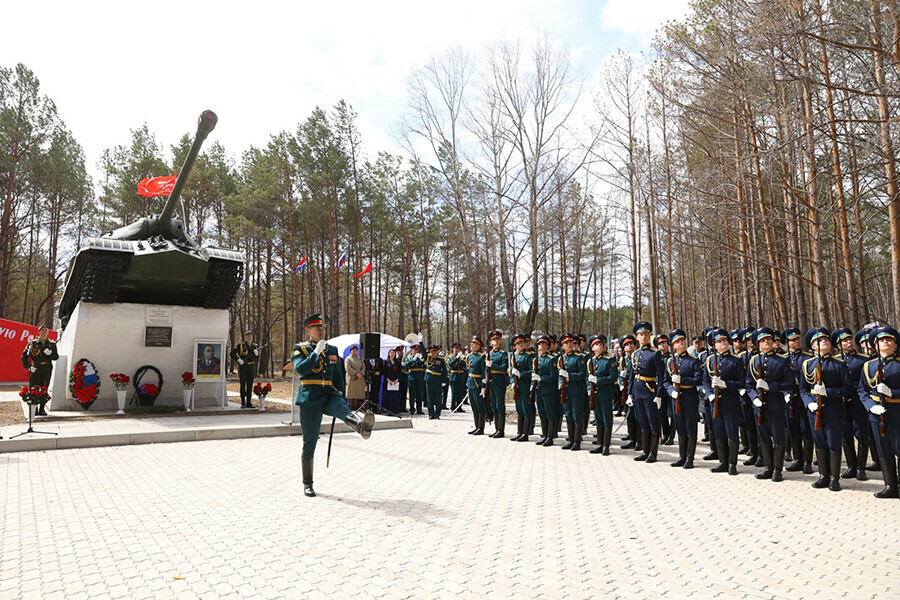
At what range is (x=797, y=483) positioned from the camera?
21.9ft

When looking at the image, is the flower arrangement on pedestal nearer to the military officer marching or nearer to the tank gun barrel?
the military officer marching

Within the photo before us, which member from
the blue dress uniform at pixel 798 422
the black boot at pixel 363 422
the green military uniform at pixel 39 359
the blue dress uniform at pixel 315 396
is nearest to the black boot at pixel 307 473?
the blue dress uniform at pixel 315 396

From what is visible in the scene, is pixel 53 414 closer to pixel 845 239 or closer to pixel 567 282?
pixel 845 239

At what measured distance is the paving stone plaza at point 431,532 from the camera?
3434 millimetres

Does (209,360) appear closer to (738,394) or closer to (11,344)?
(738,394)

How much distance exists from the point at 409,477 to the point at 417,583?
329 cm

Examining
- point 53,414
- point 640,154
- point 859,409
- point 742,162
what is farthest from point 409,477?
point 640,154

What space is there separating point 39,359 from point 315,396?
32.2 ft

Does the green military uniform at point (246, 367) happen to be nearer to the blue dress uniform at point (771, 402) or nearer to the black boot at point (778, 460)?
the blue dress uniform at point (771, 402)

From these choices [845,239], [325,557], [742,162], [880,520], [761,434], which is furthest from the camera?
[845,239]

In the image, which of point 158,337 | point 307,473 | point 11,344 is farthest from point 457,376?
point 11,344

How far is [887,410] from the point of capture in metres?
5.84

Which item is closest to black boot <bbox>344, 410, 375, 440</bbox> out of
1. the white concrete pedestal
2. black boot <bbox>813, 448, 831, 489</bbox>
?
black boot <bbox>813, 448, 831, 489</bbox>

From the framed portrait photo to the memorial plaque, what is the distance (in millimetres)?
635
